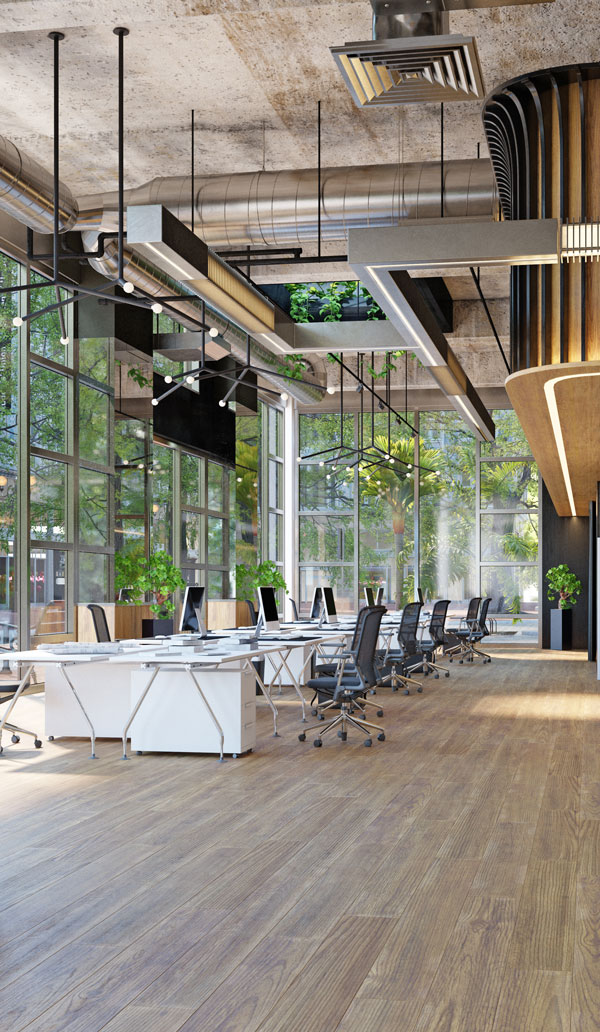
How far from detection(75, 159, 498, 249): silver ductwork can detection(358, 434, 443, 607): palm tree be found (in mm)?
12151

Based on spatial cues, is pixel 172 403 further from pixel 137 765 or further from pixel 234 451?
pixel 137 765

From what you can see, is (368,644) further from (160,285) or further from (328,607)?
(160,285)

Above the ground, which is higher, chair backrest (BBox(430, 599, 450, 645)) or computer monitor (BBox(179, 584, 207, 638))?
computer monitor (BBox(179, 584, 207, 638))

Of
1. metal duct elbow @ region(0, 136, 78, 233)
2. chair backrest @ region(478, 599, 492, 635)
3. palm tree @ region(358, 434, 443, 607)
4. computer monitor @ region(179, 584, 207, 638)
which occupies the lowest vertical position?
chair backrest @ region(478, 599, 492, 635)

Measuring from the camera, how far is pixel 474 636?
53.1ft

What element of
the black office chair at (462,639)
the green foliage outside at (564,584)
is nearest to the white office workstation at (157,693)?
the black office chair at (462,639)

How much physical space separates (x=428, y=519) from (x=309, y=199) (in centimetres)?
1277

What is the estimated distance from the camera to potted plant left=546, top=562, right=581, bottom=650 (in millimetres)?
18906

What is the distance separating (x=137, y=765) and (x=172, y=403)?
7584 millimetres

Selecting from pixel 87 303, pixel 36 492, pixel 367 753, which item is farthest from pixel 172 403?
pixel 367 753

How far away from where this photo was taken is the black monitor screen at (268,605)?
32.7 feet

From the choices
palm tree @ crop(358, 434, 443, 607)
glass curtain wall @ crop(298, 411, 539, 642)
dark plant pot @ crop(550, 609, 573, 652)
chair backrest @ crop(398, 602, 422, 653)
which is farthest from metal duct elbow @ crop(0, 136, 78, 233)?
dark plant pot @ crop(550, 609, 573, 652)

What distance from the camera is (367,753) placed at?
766 centimetres

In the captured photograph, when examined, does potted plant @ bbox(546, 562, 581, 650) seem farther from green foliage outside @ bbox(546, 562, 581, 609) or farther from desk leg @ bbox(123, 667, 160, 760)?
desk leg @ bbox(123, 667, 160, 760)
